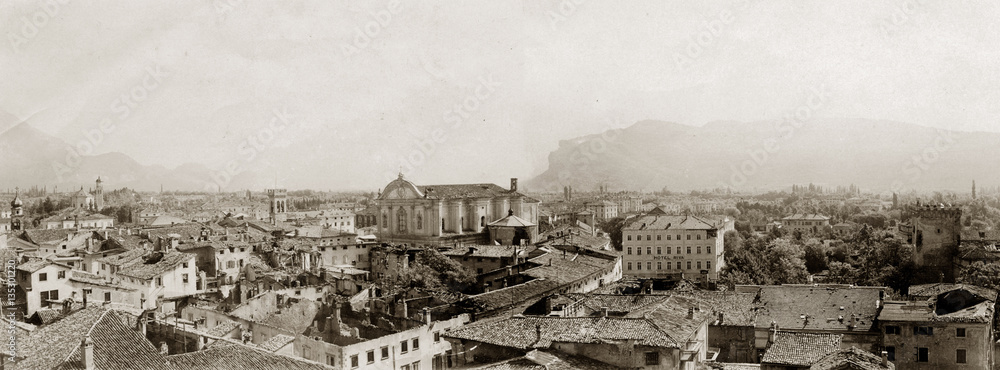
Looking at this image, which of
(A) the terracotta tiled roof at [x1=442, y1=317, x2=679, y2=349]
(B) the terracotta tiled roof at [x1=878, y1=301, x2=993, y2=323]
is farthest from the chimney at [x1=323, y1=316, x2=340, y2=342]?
(B) the terracotta tiled roof at [x1=878, y1=301, x2=993, y2=323]

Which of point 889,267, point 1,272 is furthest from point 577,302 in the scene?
point 889,267

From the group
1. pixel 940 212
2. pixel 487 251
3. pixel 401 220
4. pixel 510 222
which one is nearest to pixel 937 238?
pixel 940 212

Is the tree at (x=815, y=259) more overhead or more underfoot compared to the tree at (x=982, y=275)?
more underfoot

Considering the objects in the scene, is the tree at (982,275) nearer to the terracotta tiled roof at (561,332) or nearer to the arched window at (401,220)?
the terracotta tiled roof at (561,332)

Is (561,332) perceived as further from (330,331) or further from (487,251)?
(487,251)

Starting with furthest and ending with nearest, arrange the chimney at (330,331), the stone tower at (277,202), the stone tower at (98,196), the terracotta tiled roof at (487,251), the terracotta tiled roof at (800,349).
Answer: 1. the stone tower at (98,196)
2. the stone tower at (277,202)
3. the terracotta tiled roof at (487,251)
4. the chimney at (330,331)
5. the terracotta tiled roof at (800,349)

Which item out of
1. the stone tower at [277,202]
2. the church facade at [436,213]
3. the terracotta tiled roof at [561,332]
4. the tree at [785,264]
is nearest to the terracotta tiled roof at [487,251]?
the church facade at [436,213]
